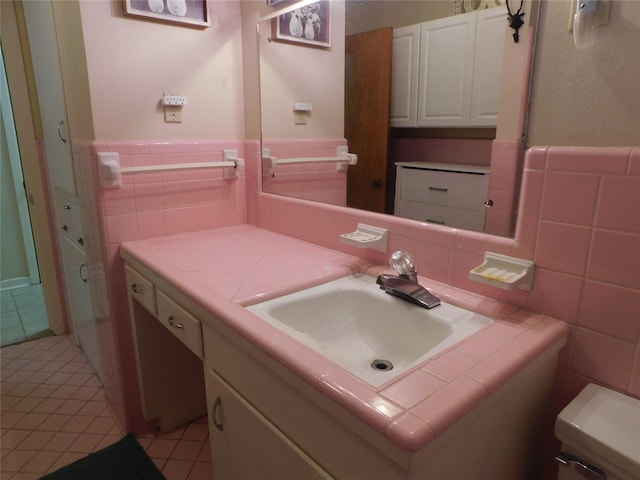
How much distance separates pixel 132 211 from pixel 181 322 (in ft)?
2.02

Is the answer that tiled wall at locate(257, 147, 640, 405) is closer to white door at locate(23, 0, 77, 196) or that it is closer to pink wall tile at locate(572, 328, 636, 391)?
pink wall tile at locate(572, 328, 636, 391)

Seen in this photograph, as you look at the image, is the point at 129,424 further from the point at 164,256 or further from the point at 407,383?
the point at 407,383

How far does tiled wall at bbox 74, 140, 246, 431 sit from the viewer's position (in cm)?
158

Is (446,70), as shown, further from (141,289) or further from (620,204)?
(141,289)

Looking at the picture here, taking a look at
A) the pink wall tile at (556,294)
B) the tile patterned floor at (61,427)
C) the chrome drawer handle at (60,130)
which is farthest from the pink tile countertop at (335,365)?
the tile patterned floor at (61,427)

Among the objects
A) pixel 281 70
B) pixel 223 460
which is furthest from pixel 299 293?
pixel 281 70

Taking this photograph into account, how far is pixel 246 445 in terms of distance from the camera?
102 centimetres

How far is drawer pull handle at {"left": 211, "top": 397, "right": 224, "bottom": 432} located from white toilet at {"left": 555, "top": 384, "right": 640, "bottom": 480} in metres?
0.77

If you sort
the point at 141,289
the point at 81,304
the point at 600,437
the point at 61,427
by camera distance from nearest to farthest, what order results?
the point at 600,437 < the point at 141,289 < the point at 61,427 < the point at 81,304

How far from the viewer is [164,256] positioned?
1438mm

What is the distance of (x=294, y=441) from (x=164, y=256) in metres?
0.83

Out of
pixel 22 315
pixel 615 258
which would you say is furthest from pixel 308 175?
pixel 22 315

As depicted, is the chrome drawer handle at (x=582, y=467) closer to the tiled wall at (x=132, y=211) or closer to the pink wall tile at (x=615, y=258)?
the pink wall tile at (x=615, y=258)

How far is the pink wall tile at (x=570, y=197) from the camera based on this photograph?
83 cm
